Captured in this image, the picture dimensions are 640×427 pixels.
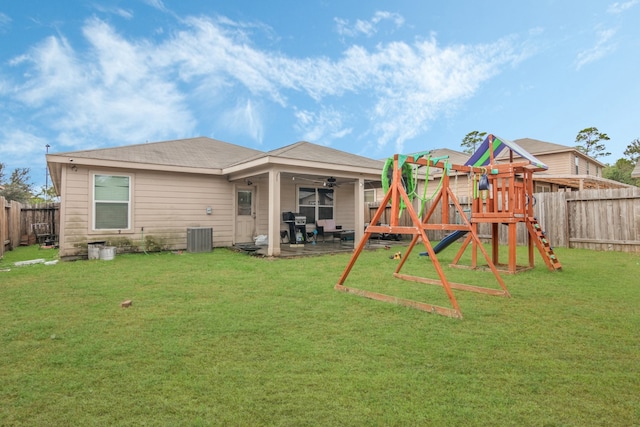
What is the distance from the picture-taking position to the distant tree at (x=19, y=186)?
31.3 meters

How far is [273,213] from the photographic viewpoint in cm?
884

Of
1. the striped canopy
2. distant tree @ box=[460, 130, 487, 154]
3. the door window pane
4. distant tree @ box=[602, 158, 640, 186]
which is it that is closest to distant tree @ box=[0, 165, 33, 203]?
the door window pane

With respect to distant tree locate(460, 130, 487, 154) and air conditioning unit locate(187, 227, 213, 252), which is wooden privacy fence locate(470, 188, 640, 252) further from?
distant tree locate(460, 130, 487, 154)

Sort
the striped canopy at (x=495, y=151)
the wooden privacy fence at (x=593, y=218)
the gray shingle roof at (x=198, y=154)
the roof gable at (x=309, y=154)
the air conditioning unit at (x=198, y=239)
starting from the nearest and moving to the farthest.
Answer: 1. the striped canopy at (x=495, y=151)
2. the gray shingle roof at (x=198, y=154)
3. the roof gable at (x=309, y=154)
4. the wooden privacy fence at (x=593, y=218)
5. the air conditioning unit at (x=198, y=239)

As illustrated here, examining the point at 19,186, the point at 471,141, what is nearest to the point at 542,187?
the point at 471,141

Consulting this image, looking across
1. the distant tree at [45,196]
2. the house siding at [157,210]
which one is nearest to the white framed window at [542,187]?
the house siding at [157,210]

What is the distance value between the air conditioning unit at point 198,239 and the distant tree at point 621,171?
3659 cm

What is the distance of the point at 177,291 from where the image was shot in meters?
5.01

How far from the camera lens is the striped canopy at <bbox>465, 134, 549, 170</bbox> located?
22.2 feet

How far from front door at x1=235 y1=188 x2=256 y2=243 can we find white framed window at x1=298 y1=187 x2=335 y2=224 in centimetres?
181

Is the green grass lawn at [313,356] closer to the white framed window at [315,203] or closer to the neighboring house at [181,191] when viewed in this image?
the neighboring house at [181,191]

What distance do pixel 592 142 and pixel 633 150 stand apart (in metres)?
5.77

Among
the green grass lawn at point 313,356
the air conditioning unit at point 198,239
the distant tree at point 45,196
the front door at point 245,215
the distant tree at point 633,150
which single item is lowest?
the green grass lawn at point 313,356

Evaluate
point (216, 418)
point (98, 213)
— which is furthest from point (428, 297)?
point (98, 213)
